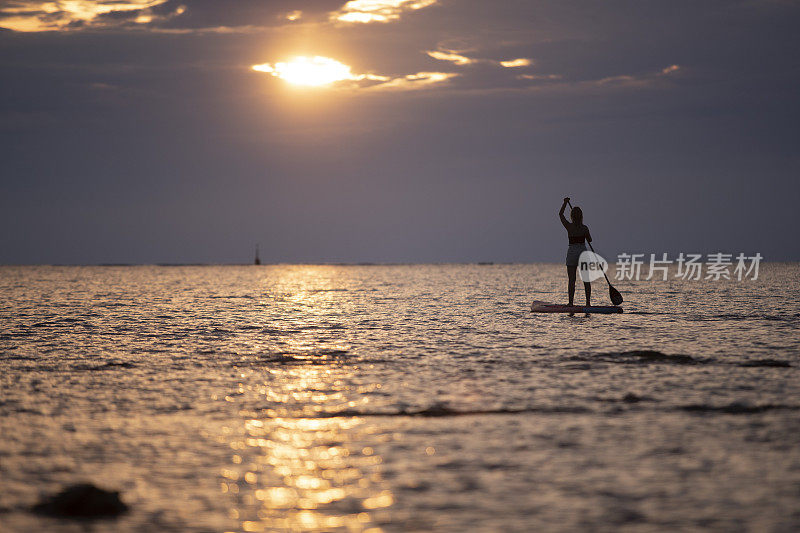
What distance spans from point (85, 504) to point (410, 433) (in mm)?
3322

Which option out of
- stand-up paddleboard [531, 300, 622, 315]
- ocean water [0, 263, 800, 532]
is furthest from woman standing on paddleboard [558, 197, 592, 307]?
ocean water [0, 263, 800, 532]

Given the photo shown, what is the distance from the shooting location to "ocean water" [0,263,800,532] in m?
5.73

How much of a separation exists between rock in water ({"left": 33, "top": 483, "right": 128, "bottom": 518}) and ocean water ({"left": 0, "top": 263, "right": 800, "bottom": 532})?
122 mm

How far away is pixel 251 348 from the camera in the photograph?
16.1 meters

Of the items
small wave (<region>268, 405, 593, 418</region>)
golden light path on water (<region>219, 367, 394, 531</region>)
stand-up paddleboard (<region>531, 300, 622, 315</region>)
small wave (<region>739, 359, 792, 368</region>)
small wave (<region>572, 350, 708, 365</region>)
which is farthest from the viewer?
stand-up paddleboard (<region>531, 300, 622, 315</region>)

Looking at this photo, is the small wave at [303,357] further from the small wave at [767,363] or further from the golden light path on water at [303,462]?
the small wave at [767,363]

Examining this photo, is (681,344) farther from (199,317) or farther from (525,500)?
(199,317)

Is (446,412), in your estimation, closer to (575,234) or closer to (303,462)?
(303,462)

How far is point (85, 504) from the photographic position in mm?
5770

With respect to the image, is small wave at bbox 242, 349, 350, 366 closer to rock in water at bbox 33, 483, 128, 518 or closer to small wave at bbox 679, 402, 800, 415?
small wave at bbox 679, 402, 800, 415

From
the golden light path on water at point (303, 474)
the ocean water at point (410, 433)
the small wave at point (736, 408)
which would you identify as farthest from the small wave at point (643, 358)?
the golden light path on water at point (303, 474)

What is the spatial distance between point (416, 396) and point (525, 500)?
4403 millimetres

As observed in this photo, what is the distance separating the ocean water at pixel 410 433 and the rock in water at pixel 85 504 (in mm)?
122

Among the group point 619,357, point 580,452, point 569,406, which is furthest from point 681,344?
point 580,452
